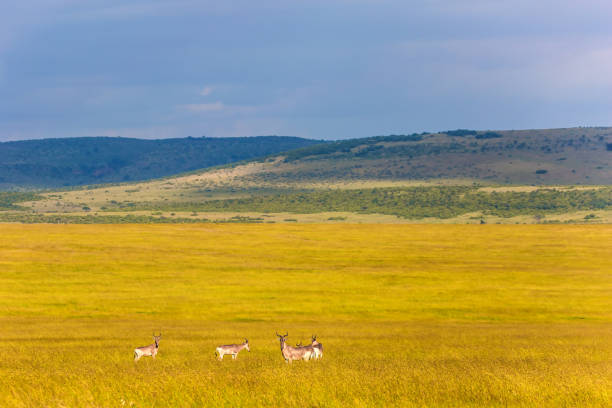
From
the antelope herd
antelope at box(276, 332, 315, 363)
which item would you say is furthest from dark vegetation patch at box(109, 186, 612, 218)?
antelope at box(276, 332, 315, 363)

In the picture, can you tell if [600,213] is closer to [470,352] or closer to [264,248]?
[264,248]

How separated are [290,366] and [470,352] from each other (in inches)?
298

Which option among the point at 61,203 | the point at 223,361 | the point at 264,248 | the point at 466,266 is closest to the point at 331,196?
the point at 61,203

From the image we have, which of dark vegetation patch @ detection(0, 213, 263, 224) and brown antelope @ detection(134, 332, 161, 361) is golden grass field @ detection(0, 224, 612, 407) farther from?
dark vegetation patch @ detection(0, 213, 263, 224)

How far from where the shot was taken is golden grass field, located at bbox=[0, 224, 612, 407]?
1486 centimetres

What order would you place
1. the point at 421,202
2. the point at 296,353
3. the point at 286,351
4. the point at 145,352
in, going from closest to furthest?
the point at 286,351 < the point at 296,353 < the point at 145,352 < the point at 421,202

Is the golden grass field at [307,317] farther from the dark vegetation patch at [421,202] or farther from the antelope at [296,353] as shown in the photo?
the dark vegetation patch at [421,202]

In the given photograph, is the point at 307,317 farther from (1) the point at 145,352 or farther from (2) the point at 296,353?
(2) the point at 296,353

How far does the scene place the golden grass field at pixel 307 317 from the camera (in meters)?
14.9

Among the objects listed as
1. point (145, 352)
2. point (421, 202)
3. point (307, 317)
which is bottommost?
point (421, 202)

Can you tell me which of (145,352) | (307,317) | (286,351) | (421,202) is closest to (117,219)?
(421,202)

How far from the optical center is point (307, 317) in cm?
3722

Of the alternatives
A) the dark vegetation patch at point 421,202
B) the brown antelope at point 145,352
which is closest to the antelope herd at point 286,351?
the brown antelope at point 145,352

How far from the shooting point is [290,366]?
18.6 meters
